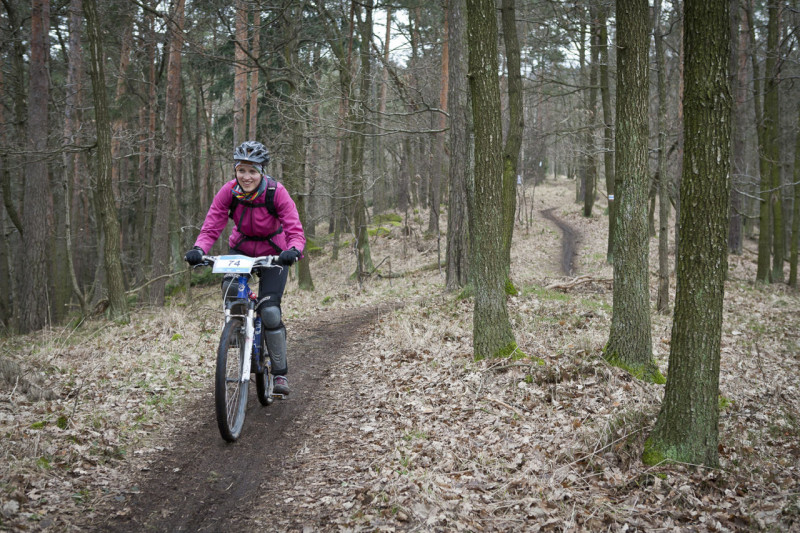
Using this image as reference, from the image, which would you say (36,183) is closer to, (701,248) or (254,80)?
(254,80)

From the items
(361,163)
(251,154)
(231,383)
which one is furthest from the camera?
(361,163)

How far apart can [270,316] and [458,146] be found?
7.95 meters

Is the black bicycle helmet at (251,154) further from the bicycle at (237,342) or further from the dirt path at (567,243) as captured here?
the dirt path at (567,243)

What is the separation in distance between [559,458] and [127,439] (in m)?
3.88

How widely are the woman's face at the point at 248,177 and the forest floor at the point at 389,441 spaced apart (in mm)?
2416

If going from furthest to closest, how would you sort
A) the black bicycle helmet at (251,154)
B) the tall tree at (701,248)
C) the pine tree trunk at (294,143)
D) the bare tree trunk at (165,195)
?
the bare tree trunk at (165,195)
the pine tree trunk at (294,143)
the black bicycle helmet at (251,154)
the tall tree at (701,248)

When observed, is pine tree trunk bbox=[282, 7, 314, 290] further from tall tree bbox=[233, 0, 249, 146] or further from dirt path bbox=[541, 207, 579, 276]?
dirt path bbox=[541, 207, 579, 276]

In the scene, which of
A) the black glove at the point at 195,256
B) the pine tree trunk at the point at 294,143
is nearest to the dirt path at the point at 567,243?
the pine tree trunk at the point at 294,143

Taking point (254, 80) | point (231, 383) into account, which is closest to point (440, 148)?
point (254, 80)

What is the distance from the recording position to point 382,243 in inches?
1030

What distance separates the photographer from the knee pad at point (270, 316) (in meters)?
5.27

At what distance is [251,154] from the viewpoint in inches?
200

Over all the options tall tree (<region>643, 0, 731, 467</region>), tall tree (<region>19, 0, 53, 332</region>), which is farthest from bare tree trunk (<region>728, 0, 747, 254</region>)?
tall tree (<region>19, 0, 53, 332</region>)

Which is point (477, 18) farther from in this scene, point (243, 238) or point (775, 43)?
point (775, 43)
